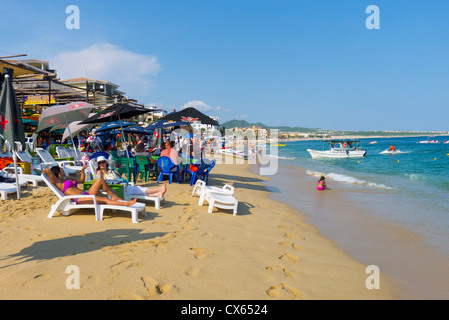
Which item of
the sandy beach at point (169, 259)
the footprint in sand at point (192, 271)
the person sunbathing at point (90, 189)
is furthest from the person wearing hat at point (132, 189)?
the footprint in sand at point (192, 271)

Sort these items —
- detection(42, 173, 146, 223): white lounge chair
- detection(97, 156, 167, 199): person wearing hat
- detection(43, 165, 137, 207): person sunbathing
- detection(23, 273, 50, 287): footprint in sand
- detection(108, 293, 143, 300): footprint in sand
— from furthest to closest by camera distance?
1. detection(97, 156, 167, 199): person wearing hat
2. detection(43, 165, 137, 207): person sunbathing
3. detection(42, 173, 146, 223): white lounge chair
4. detection(23, 273, 50, 287): footprint in sand
5. detection(108, 293, 143, 300): footprint in sand

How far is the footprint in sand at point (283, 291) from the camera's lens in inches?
111

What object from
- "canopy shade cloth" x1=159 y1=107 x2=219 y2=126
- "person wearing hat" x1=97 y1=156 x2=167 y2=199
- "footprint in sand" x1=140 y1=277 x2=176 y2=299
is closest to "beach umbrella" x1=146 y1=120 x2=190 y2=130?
"canopy shade cloth" x1=159 y1=107 x2=219 y2=126

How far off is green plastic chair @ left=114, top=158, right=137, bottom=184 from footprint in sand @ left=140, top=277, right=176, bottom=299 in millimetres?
5120

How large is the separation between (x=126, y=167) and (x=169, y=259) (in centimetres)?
476

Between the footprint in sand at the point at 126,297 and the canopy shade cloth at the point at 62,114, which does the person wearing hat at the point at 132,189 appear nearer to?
the footprint in sand at the point at 126,297

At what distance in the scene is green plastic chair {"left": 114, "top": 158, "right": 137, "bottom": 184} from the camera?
7.62 m

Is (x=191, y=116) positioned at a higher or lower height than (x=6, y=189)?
higher

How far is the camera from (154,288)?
272 cm

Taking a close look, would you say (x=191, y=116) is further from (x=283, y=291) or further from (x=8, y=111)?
(x=283, y=291)

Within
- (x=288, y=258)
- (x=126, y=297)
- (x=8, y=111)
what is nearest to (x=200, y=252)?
(x=288, y=258)

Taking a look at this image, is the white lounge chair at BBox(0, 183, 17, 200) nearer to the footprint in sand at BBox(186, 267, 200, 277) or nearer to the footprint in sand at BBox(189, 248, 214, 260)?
the footprint in sand at BBox(189, 248, 214, 260)

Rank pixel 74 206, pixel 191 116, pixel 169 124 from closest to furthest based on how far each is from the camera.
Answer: pixel 74 206 → pixel 191 116 → pixel 169 124
